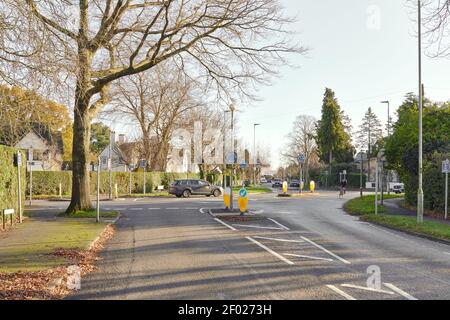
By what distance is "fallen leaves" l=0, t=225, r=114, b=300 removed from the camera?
7.62 meters

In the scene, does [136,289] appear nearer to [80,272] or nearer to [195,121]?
[80,272]

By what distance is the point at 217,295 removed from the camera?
7836 mm

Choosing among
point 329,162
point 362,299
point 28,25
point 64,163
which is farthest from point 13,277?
point 329,162

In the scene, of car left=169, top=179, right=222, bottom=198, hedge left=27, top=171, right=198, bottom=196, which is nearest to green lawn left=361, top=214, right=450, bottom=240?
car left=169, top=179, right=222, bottom=198

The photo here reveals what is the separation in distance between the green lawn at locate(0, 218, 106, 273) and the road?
930 mm

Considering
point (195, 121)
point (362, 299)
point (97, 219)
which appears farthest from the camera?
point (195, 121)

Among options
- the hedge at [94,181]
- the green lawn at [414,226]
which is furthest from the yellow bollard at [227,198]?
the hedge at [94,181]

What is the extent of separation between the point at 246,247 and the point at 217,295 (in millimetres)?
5615

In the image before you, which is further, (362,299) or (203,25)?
(203,25)

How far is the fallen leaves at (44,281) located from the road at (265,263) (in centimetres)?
35

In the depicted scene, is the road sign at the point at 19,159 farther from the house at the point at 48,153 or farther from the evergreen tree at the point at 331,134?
the evergreen tree at the point at 331,134

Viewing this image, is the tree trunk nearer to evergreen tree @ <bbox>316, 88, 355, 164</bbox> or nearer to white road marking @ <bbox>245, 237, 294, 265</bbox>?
white road marking @ <bbox>245, 237, 294, 265</bbox>

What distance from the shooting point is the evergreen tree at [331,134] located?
81000 mm
